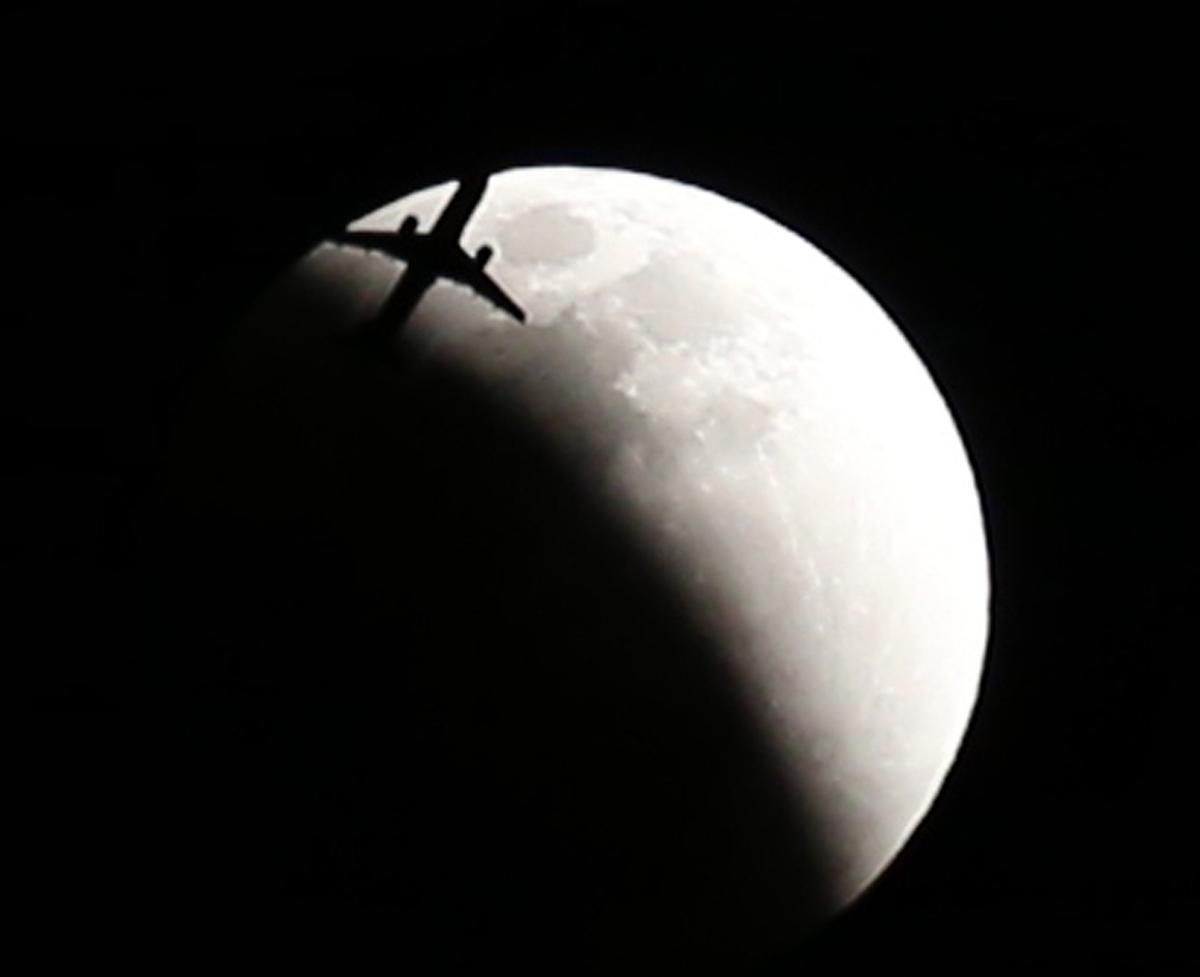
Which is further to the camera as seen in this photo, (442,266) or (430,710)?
(442,266)

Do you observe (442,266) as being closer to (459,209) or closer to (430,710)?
(459,209)

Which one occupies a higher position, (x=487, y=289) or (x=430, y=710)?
(x=487, y=289)

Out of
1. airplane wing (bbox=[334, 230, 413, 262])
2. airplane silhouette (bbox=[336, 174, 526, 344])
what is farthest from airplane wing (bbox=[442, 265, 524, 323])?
airplane wing (bbox=[334, 230, 413, 262])

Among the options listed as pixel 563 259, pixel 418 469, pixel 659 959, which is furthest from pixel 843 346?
pixel 659 959

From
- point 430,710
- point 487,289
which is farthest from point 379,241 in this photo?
point 430,710

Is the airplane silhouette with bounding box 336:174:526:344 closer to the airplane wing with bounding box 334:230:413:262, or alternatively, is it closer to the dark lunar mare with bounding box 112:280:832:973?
the airplane wing with bounding box 334:230:413:262

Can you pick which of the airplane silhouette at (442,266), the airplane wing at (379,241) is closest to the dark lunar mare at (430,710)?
the airplane silhouette at (442,266)

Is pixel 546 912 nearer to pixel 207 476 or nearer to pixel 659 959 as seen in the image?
pixel 659 959
